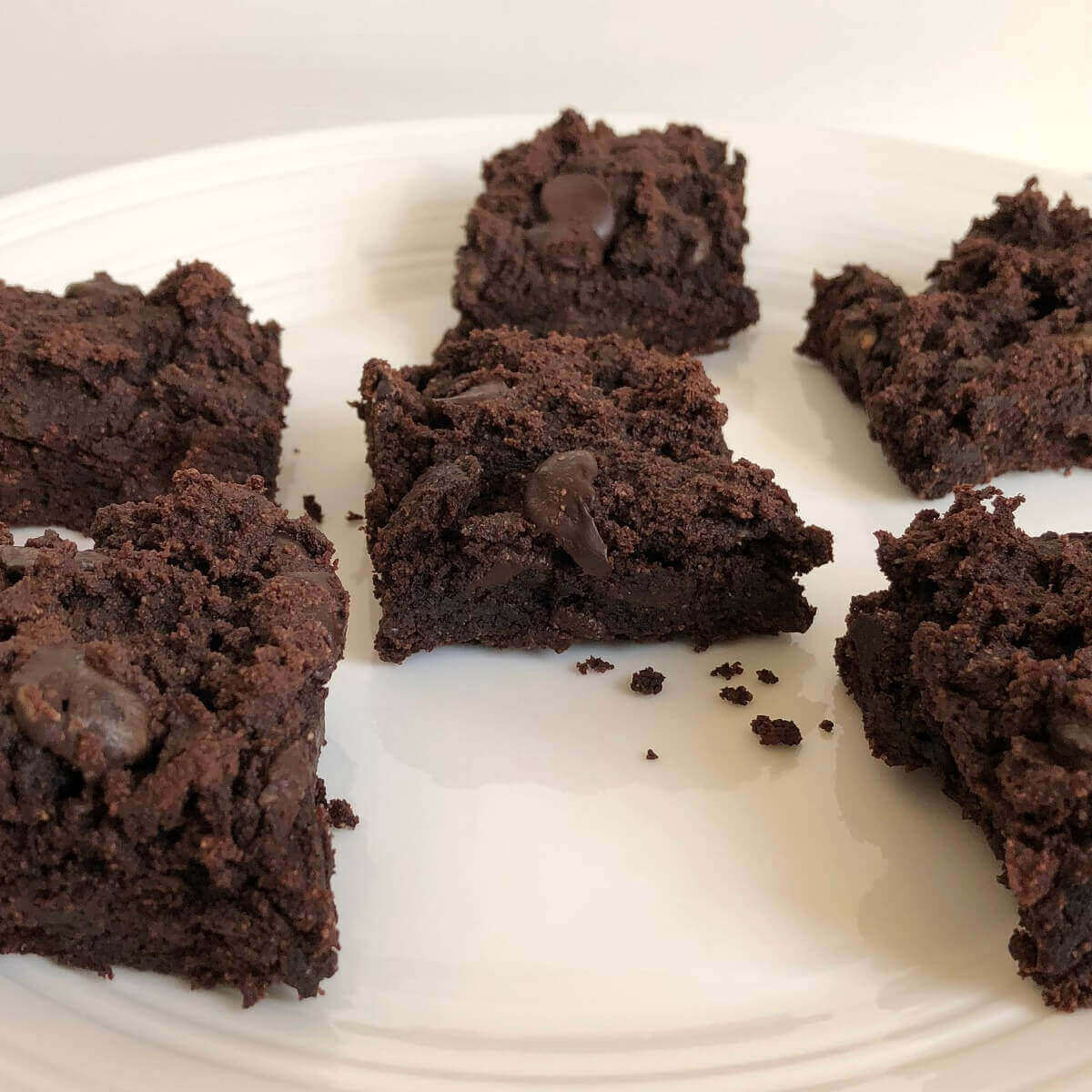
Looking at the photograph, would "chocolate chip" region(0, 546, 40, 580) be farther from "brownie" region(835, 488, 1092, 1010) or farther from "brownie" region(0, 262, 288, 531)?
"brownie" region(835, 488, 1092, 1010)

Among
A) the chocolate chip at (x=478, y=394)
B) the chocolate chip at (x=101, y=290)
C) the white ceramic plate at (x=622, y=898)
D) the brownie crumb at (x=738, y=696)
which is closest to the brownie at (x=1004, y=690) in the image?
the white ceramic plate at (x=622, y=898)

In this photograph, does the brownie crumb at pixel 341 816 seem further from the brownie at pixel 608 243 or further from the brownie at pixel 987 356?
the brownie at pixel 987 356

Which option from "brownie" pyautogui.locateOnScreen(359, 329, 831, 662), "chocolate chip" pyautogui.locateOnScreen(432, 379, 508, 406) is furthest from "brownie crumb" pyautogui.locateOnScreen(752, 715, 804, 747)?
"chocolate chip" pyautogui.locateOnScreen(432, 379, 508, 406)

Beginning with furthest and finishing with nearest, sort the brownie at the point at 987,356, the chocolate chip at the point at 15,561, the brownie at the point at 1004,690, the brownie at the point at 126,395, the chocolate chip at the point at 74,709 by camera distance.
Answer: the brownie at the point at 987,356 → the brownie at the point at 126,395 → the chocolate chip at the point at 15,561 → the brownie at the point at 1004,690 → the chocolate chip at the point at 74,709

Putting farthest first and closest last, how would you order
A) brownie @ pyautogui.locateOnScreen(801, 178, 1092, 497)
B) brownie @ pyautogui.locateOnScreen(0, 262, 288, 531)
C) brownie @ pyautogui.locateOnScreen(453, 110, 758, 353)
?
1. brownie @ pyautogui.locateOnScreen(453, 110, 758, 353)
2. brownie @ pyautogui.locateOnScreen(801, 178, 1092, 497)
3. brownie @ pyautogui.locateOnScreen(0, 262, 288, 531)

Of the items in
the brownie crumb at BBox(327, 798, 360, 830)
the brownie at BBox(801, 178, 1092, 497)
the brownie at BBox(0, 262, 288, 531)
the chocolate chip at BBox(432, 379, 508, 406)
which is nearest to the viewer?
A: the brownie crumb at BBox(327, 798, 360, 830)

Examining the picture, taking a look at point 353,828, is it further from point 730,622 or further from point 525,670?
point 730,622
